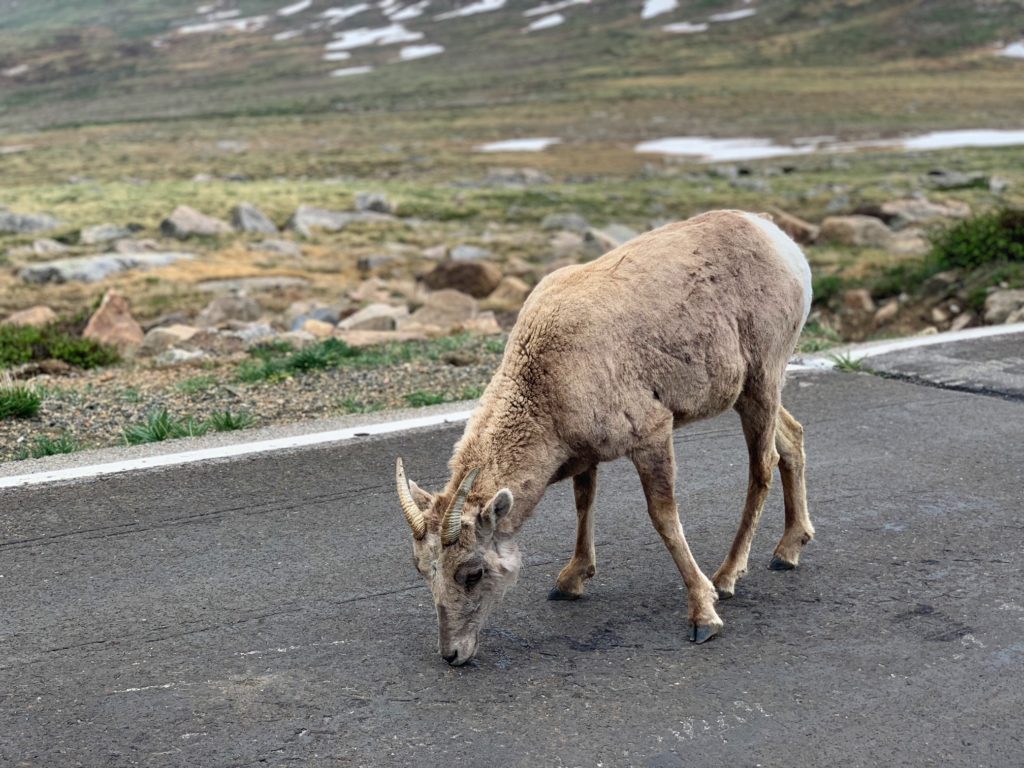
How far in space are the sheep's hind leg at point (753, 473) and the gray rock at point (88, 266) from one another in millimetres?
20348

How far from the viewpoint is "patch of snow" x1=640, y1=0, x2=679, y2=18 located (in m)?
145

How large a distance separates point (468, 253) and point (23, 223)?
43.3 feet

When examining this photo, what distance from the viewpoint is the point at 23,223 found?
31984 millimetres

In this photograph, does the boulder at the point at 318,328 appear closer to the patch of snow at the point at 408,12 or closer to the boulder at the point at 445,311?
the boulder at the point at 445,311

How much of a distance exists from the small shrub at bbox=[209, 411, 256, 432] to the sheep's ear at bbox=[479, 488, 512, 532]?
442cm

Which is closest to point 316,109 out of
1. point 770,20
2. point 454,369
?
point 770,20

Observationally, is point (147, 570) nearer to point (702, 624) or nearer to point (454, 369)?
point (702, 624)

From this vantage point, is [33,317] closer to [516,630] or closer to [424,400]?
[424,400]

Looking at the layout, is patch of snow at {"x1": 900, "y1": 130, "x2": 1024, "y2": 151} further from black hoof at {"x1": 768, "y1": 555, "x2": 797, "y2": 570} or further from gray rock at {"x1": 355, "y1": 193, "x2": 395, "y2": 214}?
black hoof at {"x1": 768, "y1": 555, "x2": 797, "y2": 570}

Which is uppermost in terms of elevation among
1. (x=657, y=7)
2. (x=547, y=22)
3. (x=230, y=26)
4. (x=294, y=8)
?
(x=230, y=26)

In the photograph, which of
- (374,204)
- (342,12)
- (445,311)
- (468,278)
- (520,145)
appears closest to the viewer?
(445,311)

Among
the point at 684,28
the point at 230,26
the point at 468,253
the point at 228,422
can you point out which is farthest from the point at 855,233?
the point at 230,26

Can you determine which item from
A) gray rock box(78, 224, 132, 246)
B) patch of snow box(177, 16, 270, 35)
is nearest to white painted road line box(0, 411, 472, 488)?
gray rock box(78, 224, 132, 246)

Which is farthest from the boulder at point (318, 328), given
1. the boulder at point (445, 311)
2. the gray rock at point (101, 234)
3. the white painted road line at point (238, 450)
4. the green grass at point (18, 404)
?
the gray rock at point (101, 234)
